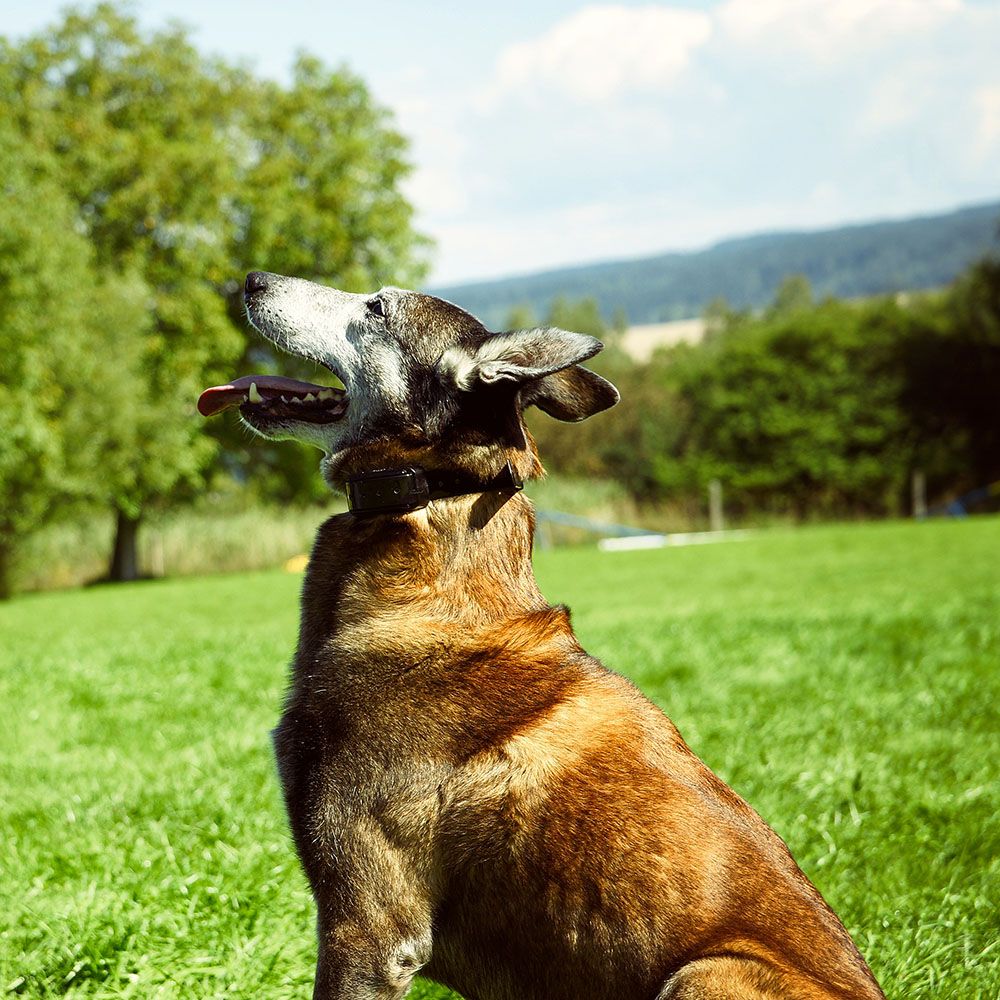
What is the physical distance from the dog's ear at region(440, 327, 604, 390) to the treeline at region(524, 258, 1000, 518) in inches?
1532

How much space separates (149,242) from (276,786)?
27.8 metres

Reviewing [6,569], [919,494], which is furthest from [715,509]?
[6,569]

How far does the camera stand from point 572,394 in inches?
123

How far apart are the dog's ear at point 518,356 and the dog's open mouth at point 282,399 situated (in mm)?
395

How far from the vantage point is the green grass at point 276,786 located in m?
3.30

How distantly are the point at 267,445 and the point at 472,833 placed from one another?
103 ft

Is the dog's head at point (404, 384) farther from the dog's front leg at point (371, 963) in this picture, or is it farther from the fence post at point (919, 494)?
the fence post at point (919, 494)

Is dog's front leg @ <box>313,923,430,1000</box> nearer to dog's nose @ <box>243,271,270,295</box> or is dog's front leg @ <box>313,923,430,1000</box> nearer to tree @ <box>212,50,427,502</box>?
dog's nose @ <box>243,271,270,295</box>

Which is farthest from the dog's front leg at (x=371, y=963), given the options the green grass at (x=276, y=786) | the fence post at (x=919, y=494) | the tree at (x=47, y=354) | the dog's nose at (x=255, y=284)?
the fence post at (x=919, y=494)

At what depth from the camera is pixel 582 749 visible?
8.08 ft

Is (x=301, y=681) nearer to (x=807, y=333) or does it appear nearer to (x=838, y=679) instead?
(x=838, y=679)

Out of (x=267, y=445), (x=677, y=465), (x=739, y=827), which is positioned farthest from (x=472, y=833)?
(x=677, y=465)

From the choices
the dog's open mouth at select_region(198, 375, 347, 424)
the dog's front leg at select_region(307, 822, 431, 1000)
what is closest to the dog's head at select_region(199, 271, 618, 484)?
the dog's open mouth at select_region(198, 375, 347, 424)

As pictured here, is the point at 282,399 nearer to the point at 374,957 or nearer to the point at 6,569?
the point at 374,957
